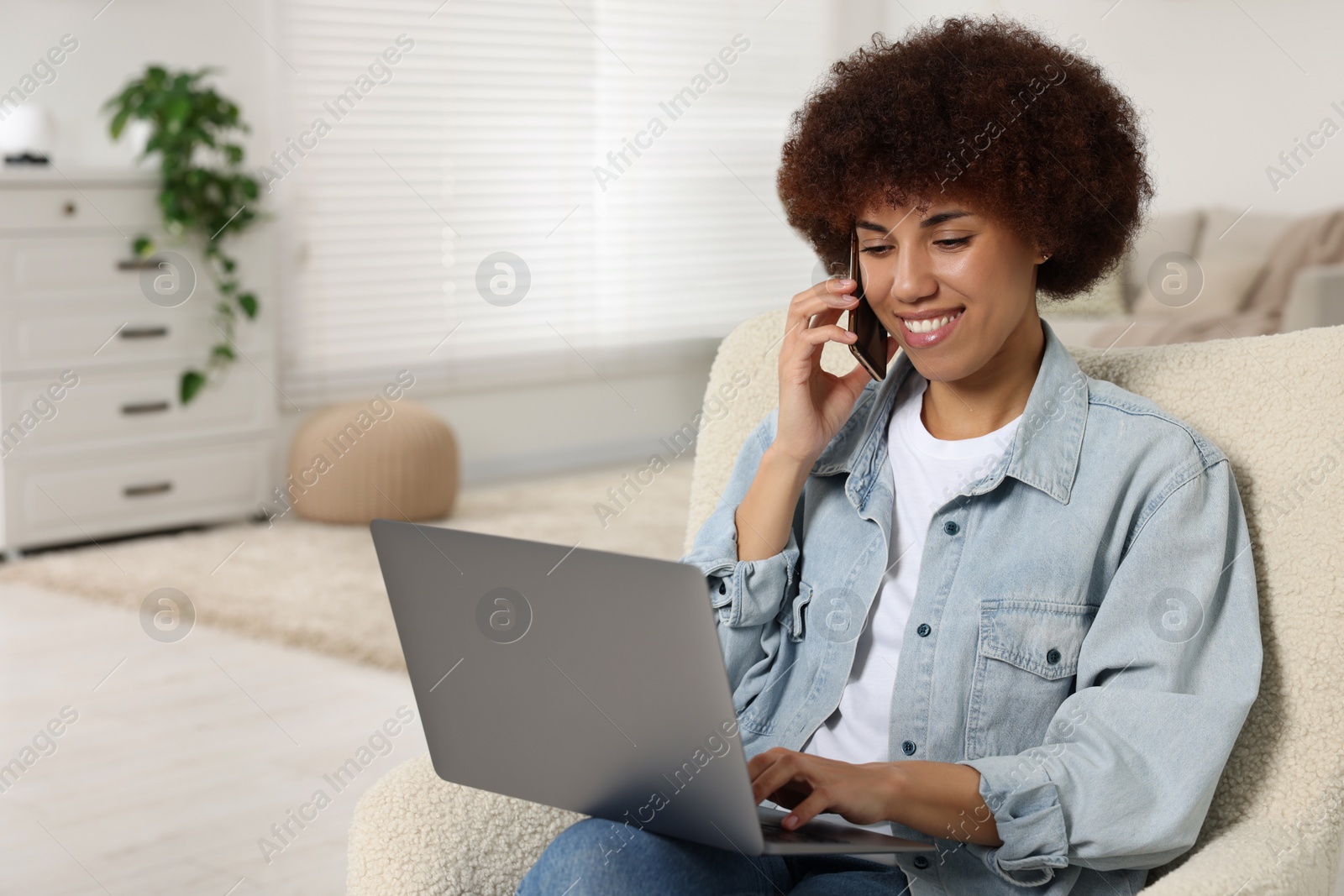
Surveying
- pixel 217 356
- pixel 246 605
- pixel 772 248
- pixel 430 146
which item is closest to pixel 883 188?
pixel 246 605

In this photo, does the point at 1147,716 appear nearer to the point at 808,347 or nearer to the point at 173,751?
the point at 808,347

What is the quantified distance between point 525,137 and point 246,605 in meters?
2.72

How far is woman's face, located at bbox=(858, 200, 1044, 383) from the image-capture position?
1.24 meters

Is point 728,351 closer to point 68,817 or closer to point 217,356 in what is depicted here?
point 68,817

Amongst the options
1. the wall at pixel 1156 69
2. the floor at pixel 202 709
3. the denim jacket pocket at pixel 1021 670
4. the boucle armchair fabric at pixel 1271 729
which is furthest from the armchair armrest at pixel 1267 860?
the wall at pixel 1156 69

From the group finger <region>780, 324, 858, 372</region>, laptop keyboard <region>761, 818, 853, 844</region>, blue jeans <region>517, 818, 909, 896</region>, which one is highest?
finger <region>780, 324, 858, 372</region>

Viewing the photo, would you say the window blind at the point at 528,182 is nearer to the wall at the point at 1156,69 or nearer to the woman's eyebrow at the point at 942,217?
the wall at the point at 1156,69

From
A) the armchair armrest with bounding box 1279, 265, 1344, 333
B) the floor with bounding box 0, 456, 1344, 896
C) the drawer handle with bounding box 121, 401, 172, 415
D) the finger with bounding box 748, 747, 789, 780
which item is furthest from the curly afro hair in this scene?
the drawer handle with bounding box 121, 401, 172, 415

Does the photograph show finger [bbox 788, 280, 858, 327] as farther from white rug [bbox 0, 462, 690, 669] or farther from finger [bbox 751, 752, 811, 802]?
white rug [bbox 0, 462, 690, 669]

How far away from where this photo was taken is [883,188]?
1.26 meters

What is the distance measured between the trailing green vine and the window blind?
0.39 m

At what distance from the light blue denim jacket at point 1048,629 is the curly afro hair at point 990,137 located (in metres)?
0.13

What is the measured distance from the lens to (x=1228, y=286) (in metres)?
4.68

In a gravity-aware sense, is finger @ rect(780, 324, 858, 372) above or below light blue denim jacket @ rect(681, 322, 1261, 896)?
above
